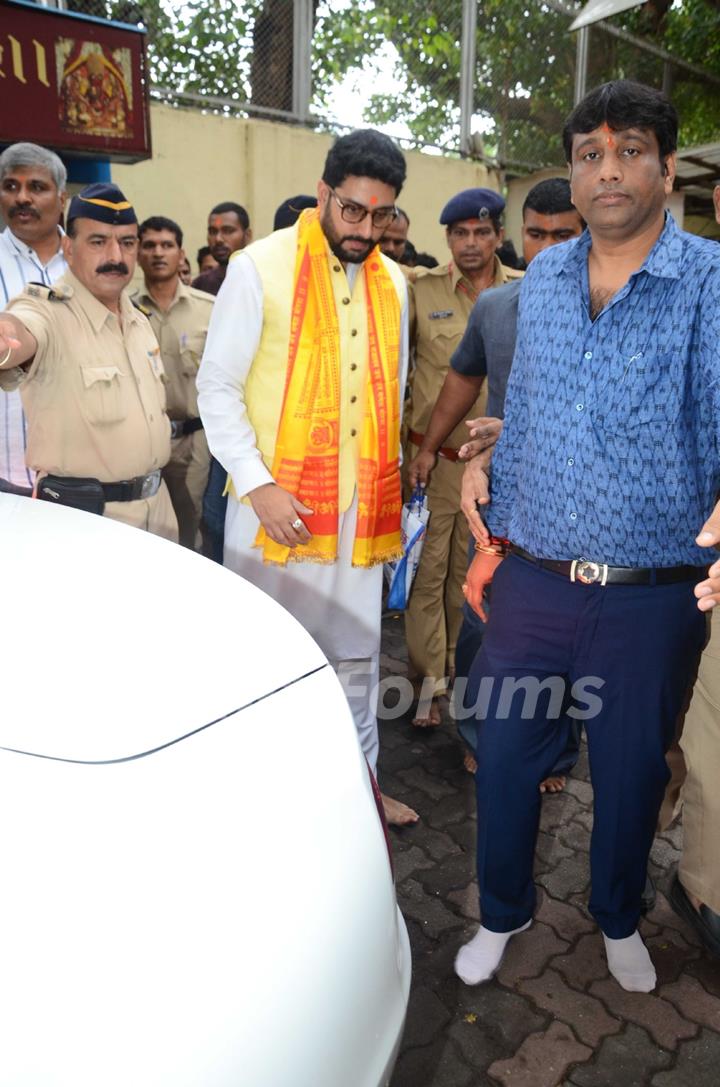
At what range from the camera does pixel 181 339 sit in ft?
14.2

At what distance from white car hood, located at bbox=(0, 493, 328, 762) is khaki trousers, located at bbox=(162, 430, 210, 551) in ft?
8.14

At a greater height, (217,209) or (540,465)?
(217,209)

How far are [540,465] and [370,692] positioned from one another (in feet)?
3.67

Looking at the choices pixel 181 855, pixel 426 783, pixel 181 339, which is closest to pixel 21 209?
pixel 181 339

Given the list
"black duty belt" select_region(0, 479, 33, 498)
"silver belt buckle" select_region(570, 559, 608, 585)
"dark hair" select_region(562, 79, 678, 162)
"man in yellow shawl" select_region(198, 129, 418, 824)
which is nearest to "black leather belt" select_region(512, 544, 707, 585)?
"silver belt buckle" select_region(570, 559, 608, 585)

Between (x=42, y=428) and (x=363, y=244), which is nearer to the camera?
(x=363, y=244)

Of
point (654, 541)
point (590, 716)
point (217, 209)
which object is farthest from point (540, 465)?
point (217, 209)

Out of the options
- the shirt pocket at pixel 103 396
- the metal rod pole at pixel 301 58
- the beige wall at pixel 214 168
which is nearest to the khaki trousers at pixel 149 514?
the shirt pocket at pixel 103 396

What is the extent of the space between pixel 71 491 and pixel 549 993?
1.90m

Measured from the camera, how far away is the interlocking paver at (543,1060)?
77.7 inches

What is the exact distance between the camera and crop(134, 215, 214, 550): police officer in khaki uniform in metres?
4.20

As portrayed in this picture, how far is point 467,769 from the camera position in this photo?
131 inches

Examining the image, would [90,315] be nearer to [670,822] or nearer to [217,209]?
[670,822]

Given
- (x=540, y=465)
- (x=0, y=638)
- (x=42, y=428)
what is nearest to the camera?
(x=0, y=638)
